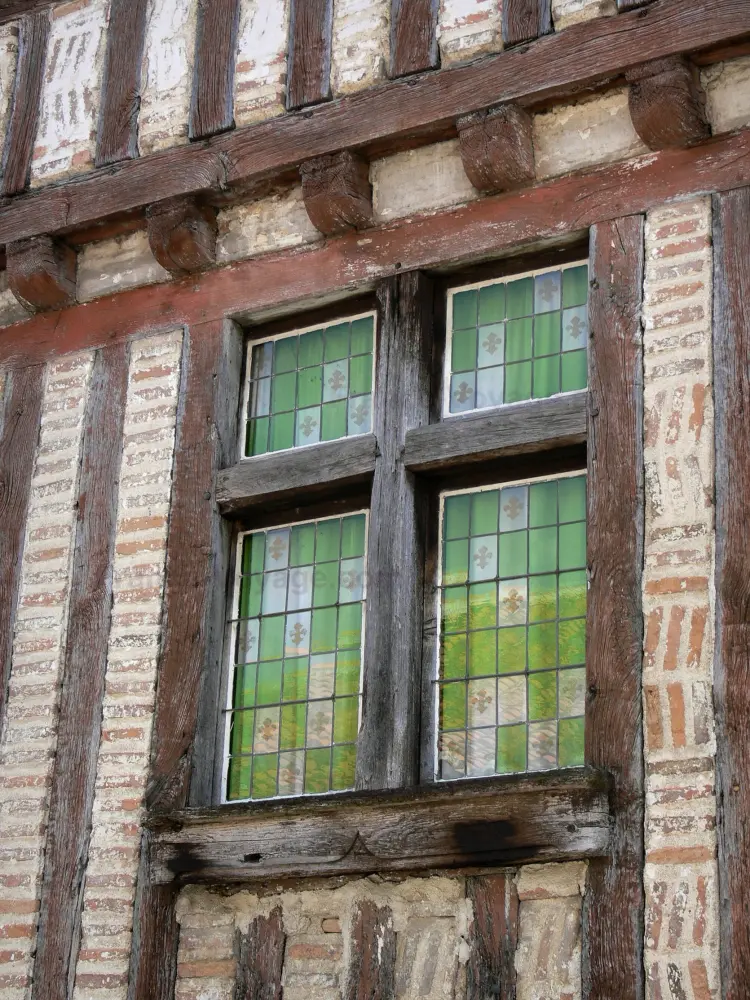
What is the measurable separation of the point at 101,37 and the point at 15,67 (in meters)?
0.47

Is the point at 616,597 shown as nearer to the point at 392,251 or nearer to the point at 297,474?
the point at 297,474

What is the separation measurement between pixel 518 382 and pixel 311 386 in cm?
88

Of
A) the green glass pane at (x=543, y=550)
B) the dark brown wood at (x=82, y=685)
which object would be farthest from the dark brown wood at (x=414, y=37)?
the green glass pane at (x=543, y=550)

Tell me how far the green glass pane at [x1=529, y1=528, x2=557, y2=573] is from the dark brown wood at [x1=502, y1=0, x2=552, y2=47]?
6.04ft

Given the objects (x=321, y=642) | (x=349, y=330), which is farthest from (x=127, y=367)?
(x=321, y=642)

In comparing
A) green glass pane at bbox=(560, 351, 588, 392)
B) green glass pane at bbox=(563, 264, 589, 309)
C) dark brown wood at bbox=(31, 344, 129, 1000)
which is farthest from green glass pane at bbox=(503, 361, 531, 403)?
dark brown wood at bbox=(31, 344, 129, 1000)

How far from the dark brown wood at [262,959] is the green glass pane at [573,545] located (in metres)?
1.51

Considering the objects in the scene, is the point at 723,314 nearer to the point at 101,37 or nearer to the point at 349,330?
the point at 349,330

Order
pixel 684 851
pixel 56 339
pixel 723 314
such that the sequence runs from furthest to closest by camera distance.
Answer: pixel 56 339 → pixel 723 314 → pixel 684 851

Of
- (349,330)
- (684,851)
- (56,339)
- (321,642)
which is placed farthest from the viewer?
(56,339)

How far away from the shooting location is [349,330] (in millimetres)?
6891

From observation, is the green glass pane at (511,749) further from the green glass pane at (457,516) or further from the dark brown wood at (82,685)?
the dark brown wood at (82,685)

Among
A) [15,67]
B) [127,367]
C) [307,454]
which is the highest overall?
[15,67]

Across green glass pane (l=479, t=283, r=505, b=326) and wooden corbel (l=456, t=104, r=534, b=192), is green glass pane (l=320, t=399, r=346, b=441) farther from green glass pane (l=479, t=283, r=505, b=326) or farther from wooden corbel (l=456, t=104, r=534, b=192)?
wooden corbel (l=456, t=104, r=534, b=192)
